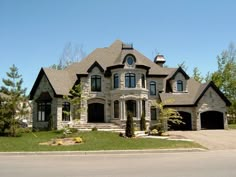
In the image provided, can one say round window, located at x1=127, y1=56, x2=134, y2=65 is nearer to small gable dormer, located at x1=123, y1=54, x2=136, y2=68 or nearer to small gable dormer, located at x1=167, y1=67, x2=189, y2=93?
small gable dormer, located at x1=123, y1=54, x2=136, y2=68

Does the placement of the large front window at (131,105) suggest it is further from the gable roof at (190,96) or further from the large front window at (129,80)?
the gable roof at (190,96)

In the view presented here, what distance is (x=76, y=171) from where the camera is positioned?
1104 centimetres

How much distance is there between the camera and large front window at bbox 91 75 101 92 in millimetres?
33938

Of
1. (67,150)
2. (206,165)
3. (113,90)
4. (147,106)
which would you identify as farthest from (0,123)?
(206,165)

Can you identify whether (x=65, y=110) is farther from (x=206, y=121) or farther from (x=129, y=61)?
(x=206, y=121)

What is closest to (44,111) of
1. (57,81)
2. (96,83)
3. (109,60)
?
(57,81)

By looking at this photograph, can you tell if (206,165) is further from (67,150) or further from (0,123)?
(0,123)

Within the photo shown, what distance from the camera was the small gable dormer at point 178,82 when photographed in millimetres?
36812

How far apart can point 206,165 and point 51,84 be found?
2273 centimetres

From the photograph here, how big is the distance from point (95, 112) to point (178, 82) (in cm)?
1117

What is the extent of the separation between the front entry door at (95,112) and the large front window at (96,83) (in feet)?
5.69

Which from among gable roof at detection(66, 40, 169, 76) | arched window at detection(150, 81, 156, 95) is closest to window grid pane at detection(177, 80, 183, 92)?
gable roof at detection(66, 40, 169, 76)

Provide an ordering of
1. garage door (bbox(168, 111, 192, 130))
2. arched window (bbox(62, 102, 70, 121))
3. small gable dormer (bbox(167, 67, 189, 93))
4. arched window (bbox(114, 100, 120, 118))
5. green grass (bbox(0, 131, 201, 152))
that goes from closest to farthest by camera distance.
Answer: green grass (bbox(0, 131, 201, 152))
arched window (bbox(62, 102, 70, 121))
arched window (bbox(114, 100, 120, 118))
garage door (bbox(168, 111, 192, 130))
small gable dormer (bbox(167, 67, 189, 93))

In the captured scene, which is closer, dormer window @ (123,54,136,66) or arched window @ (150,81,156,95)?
dormer window @ (123,54,136,66)
